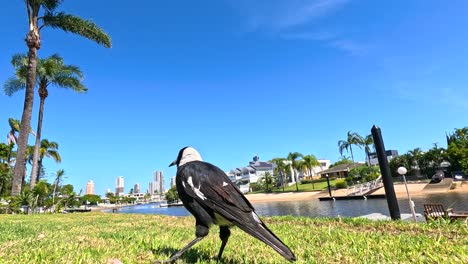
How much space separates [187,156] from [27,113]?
18.5m

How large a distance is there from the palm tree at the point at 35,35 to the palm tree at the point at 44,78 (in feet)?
19.7

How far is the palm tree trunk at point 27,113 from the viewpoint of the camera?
17.4 metres

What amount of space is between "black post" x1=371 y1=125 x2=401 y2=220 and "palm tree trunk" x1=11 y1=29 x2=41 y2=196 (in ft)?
62.1

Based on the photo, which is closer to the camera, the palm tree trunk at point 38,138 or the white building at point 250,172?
the palm tree trunk at point 38,138

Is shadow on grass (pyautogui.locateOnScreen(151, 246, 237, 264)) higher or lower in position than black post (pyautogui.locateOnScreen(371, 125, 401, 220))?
lower

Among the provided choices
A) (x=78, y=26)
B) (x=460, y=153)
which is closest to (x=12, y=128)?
(x=78, y=26)

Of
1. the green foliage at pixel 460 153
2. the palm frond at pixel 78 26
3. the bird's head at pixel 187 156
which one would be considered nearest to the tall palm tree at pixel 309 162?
the green foliage at pixel 460 153

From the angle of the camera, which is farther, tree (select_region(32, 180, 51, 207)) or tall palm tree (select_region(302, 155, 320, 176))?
tall palm tree (select_region(302, 155, 320, 176))

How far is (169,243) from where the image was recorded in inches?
164

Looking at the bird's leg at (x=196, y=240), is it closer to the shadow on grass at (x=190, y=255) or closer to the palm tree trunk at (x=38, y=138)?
the shadow on grass at (x=190, y=255)

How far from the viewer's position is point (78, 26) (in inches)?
785

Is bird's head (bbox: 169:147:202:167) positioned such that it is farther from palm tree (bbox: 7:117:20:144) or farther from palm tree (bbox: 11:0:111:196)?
palm tree (bbox: 7:117:20:144)

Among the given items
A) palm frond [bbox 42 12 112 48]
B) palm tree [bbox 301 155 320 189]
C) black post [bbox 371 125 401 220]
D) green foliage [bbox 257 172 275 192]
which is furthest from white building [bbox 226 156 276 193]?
black post [bbox 371 125 401 220]

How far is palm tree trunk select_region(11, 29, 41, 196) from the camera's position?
686 inches
